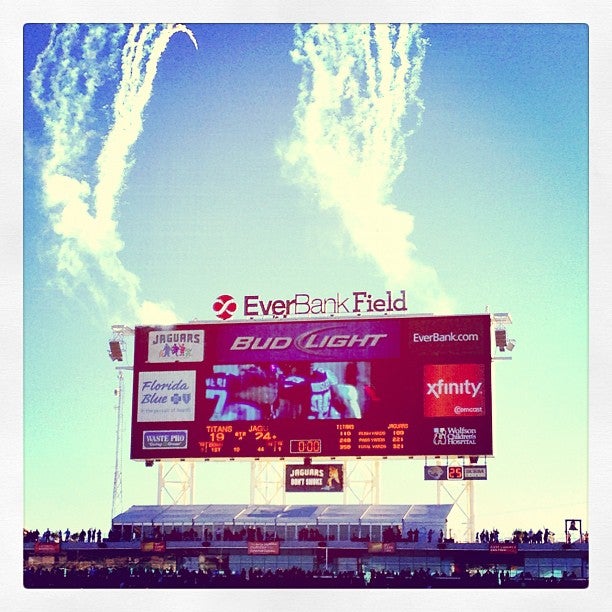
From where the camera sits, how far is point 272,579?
5934 cm

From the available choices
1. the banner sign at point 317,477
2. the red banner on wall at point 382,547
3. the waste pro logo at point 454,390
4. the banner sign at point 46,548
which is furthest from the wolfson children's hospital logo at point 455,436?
the banner sign at point 46,548

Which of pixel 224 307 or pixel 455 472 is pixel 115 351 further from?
pixel 455 472

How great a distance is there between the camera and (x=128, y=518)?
6262cm

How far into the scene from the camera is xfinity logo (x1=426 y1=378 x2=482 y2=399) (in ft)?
188

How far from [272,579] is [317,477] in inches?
137

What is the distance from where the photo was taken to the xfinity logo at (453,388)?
5738 cm

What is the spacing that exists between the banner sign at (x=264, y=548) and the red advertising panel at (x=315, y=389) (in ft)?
11.4

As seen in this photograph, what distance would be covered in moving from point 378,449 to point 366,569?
411 centimetres

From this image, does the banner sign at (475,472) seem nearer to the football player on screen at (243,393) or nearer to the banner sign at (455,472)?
the banner sign at (455,472)

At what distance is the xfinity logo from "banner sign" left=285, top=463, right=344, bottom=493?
3.79 metres

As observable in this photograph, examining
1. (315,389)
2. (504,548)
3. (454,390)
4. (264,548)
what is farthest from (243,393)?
(504,548)

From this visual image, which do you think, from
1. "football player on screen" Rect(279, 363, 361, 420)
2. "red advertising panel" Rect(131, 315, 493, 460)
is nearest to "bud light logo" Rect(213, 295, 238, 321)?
"red advertising panel" Rect(131, 315, 493, 460)

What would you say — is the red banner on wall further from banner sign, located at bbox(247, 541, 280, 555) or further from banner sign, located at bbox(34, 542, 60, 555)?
banner sign, located at bbox(34, 542, 60, 555)
